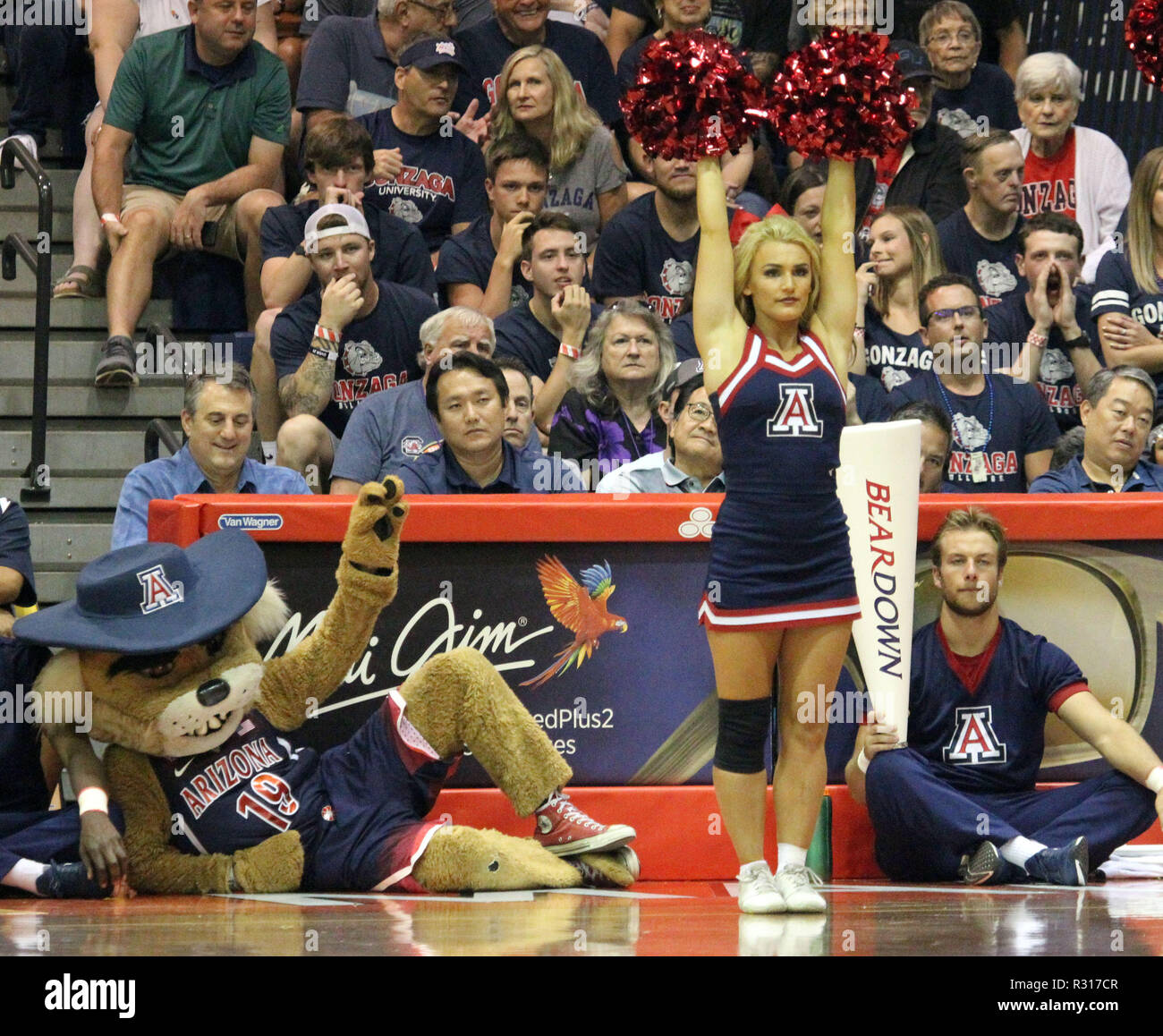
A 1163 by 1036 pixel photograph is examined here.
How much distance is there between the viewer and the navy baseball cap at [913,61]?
8.81 meters

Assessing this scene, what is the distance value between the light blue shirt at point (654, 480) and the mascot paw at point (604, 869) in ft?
4.93

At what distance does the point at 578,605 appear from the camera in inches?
226

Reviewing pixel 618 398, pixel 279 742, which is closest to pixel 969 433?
pixel 618 398

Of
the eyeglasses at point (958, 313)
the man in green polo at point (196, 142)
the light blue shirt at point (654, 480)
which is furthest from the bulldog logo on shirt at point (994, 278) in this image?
the man in green polo at point (196, 142)

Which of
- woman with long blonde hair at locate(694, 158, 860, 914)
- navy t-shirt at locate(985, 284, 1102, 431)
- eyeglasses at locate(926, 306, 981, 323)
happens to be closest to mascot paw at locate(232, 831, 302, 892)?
woman with long blonde hair at locate(694, 158, 860, 914)

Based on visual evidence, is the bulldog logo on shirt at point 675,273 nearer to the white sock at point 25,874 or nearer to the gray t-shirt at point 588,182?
the gray t-shirt at point 588,182

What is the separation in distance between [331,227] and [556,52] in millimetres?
2259

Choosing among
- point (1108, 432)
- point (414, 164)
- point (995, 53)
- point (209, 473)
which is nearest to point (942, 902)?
point (1108, 432)

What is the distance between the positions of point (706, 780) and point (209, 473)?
84.2 inches

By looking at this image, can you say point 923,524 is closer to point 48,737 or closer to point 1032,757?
point 1032,757

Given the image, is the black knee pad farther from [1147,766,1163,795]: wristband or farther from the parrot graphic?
[1147,766,1163,795]: wristband

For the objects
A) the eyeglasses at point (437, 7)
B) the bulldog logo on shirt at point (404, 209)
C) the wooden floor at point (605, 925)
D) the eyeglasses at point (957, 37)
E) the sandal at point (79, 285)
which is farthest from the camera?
the eyeglasses at point (957, 37)

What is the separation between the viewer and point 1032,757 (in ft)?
18.5

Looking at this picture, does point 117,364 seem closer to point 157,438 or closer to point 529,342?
point 157,438
